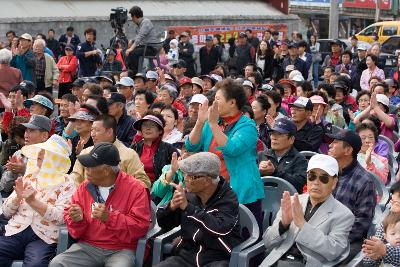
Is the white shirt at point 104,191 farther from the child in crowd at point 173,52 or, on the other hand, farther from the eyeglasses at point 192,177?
the child in crowd at point 173,52

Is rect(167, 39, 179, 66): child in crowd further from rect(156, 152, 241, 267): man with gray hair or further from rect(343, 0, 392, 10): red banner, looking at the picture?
rect(343, 0, 392, 10): red banner

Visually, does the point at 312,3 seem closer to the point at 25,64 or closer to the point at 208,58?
the point at 208,58

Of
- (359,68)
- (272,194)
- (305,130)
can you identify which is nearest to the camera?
(272,194)

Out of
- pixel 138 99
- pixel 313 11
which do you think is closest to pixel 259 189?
pixel 138 99

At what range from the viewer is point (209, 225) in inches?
250

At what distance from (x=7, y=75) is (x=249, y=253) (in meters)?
8.40

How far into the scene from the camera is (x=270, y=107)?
34.2 feet

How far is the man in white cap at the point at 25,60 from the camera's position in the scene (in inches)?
589

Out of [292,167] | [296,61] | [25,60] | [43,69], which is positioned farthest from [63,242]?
[296,61]

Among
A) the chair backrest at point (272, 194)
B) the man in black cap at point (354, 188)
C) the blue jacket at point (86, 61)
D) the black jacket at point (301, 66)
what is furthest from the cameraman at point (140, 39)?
the man in black cap at point (354, 188)

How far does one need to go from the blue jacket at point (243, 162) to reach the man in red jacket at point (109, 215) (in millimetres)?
800

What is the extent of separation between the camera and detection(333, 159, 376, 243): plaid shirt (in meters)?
6.71

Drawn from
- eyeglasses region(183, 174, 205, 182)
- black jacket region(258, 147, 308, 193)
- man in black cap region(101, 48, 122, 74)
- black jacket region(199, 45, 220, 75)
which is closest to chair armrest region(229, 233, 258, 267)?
eyeglasses region(183, 174, 205, 182)

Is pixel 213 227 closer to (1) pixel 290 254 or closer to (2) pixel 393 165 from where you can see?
(1) pixel 290 254
